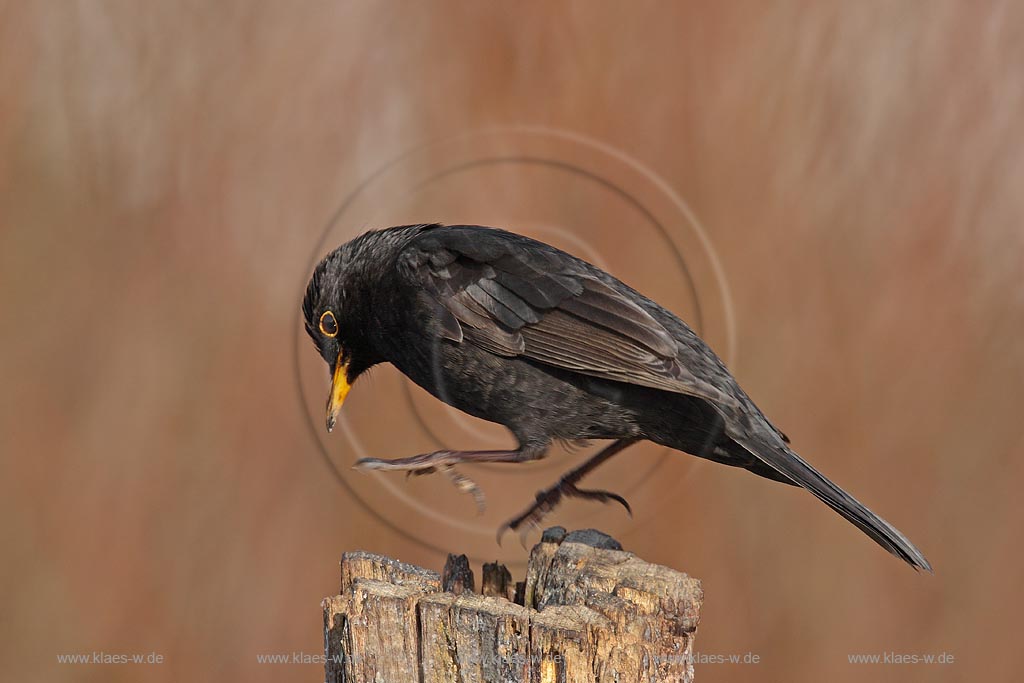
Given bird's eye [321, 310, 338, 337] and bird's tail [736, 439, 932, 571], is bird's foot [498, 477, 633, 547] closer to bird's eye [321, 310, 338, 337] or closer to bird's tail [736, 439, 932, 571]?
bird's tail [736, 439, 932, 571]

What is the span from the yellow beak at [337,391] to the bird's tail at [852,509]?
57.6 inches

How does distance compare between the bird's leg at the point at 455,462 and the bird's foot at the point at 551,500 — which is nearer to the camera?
the bird's leg at the point at 455,462

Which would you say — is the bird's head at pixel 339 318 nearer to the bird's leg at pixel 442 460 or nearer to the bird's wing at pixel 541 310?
the bird's wing at pixel 541 310

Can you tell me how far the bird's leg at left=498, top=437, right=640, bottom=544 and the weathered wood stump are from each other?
1.80 ft

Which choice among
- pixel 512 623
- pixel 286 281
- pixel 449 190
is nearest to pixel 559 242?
pixel 449 190

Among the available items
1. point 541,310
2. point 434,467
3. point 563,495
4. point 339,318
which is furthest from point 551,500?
point 339,318

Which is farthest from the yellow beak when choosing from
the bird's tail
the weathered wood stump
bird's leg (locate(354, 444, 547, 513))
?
the bird's tail

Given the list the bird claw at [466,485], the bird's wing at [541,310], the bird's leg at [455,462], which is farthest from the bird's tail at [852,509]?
the bird claw at [466,485]

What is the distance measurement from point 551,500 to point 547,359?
590 millimetres

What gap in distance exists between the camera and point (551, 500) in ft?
12.1

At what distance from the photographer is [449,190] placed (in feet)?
10.7

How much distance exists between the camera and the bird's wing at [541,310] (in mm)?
3326

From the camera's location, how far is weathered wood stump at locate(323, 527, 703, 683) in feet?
8.69

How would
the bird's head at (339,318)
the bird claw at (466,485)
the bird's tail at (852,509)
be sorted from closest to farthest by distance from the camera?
the bird's tail at (852,509) < the bird claw at (466,485) < the bird's head at (339,318)
